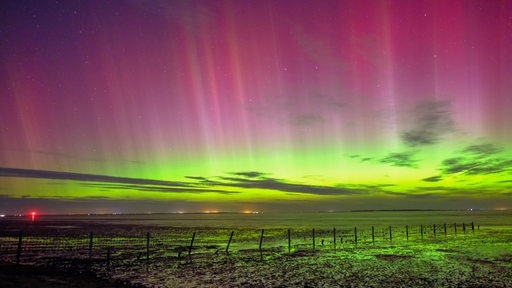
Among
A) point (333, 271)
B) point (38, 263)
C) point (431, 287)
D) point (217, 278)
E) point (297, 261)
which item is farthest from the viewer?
point (297, 261)

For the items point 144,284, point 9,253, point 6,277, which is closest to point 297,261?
point 144,284

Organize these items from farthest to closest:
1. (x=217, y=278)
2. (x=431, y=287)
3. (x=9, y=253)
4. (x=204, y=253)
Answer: (x=204, y=253), (x=9, y=253), (x=217, y=278), (x=431, y=287)

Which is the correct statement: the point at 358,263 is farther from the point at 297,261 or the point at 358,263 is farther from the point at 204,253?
the point at 204,253

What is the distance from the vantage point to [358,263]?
35.2 m

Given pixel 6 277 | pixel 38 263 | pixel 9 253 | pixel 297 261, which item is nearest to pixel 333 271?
pixel 297 261

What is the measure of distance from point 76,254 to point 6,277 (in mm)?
17735

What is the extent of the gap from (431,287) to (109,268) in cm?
2453

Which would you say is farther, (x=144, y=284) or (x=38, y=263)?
(x=38, y=263)

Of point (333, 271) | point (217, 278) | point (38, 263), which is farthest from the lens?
point (38, 263)

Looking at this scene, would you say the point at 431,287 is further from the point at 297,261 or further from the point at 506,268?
the point at 297,261

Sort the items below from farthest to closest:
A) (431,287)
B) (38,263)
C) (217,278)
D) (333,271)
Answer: (38,263), (333,271), (217,278), (431,287)

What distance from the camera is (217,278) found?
91.1ft

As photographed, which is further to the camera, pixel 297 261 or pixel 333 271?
pixel 297 261

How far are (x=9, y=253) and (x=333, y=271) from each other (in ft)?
111
